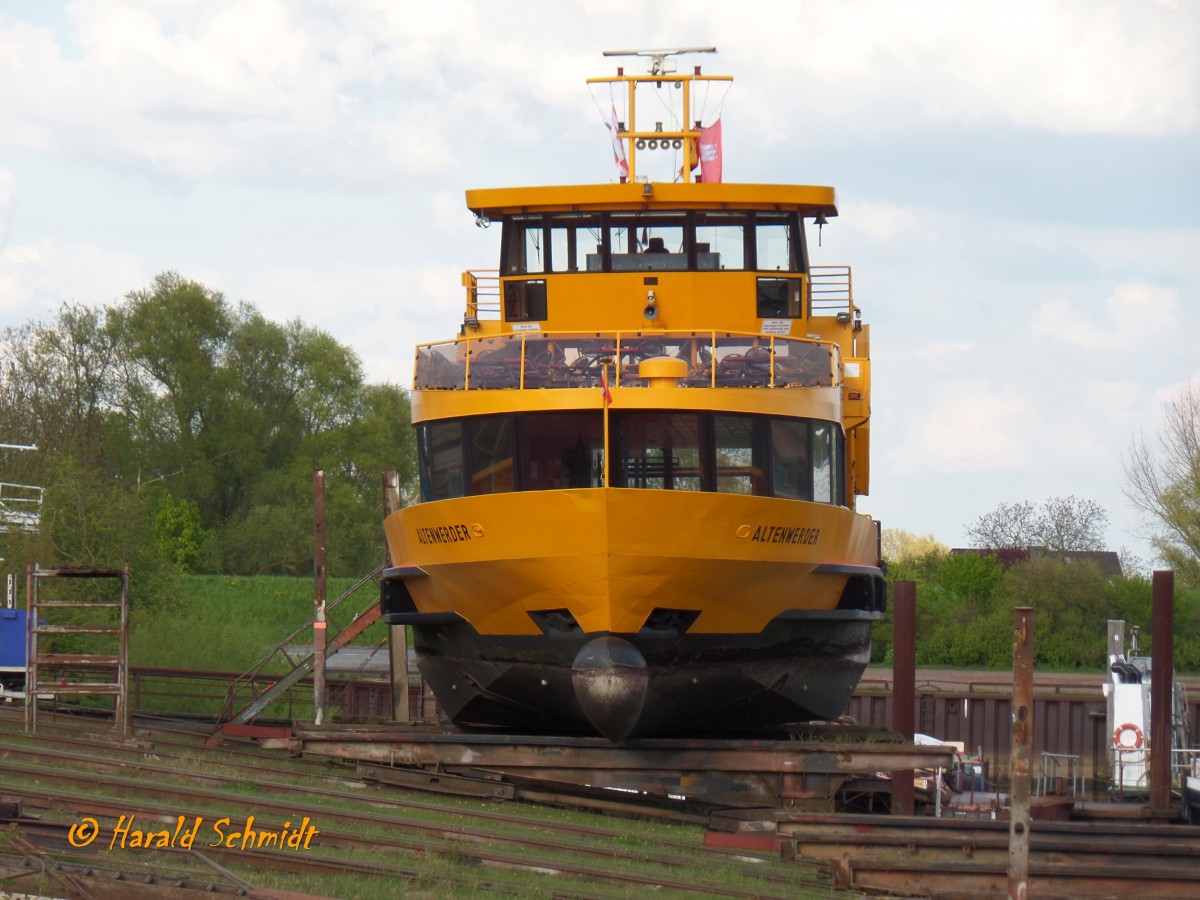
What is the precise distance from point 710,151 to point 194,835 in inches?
578

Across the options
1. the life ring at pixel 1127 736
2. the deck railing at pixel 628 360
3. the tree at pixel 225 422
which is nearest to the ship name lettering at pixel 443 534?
the deck railing at pixel 628 360

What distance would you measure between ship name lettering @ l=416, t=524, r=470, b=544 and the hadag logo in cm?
355

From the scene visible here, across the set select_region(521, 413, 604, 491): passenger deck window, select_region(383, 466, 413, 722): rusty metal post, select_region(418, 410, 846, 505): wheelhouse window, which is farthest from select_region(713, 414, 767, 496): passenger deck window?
select_region(383, 466, 413, 722): rusty metal post

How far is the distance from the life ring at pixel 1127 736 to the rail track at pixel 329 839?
13.8 m

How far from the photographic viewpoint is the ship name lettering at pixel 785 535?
14133 mm

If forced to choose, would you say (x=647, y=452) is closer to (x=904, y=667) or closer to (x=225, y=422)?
(x=904, y=667)

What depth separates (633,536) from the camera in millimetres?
13484

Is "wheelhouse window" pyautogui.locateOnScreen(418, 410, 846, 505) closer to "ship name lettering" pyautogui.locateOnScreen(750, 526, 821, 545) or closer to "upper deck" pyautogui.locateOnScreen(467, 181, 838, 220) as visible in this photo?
"ship name lettering" pyautogui.locateOnScreen(750, 526, 821, 545)

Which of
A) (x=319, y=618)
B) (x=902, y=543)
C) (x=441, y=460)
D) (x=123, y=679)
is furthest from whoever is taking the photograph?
(x=902, y=543)

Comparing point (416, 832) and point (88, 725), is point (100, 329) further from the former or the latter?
point (416, 832)

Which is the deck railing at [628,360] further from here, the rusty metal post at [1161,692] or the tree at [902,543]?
the tree at [902,543]

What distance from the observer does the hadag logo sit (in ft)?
33.8

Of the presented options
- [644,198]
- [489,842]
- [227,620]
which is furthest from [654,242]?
[227,620]

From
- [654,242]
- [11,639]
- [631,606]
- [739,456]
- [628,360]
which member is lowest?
[11,639]
